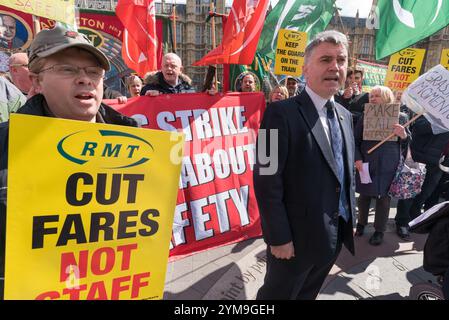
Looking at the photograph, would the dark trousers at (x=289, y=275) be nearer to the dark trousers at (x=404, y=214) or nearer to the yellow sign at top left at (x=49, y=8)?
the dark trousers at (x=404, y=214)

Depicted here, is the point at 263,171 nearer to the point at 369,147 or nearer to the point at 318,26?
the point at 369,147

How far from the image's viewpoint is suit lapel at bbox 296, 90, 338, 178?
5.79 ft

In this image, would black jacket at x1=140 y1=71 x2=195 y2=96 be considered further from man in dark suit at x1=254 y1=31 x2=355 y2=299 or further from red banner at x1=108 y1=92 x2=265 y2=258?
man in dark suit at x1=254 y1=31 x2=355 y2=299

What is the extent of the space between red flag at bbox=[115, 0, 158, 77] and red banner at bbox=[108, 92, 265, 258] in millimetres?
2199

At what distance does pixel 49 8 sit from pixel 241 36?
214 centimetres

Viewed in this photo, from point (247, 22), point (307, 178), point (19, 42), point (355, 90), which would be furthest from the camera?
point (19, 42)

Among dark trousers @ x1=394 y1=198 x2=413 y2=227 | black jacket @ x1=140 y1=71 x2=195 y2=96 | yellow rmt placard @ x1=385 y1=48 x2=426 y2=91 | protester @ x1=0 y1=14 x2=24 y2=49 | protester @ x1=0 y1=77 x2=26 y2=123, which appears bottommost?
dark trousers @ x1=394 y1=198 x2=413 y2=227

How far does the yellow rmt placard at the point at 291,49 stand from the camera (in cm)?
566

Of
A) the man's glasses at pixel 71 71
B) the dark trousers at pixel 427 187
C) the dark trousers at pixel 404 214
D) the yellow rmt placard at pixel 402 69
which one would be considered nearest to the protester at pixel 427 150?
the dark trousers at pixel 427 187

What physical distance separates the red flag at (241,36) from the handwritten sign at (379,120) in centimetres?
157

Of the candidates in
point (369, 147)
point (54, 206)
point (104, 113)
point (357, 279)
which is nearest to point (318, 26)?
point (369, 147)

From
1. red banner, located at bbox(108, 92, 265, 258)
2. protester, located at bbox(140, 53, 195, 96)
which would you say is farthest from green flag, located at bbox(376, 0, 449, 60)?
protester, located at bbox(140, 53, 195, 96)

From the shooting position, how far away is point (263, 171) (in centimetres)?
181
